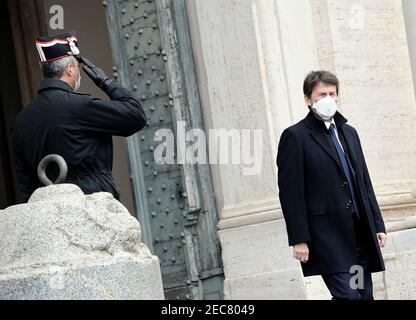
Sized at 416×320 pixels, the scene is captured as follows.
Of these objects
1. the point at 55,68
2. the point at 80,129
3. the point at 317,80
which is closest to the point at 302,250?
the point at 317,80

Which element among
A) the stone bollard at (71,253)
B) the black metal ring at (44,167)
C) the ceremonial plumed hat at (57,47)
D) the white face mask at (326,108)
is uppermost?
the ceremonial plumed hat at (57,47)

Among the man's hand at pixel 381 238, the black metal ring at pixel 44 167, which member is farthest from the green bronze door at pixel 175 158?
the black metal ring at pixel 44 167

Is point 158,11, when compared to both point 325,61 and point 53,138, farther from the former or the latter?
point 53,138

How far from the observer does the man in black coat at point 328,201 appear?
871 cm

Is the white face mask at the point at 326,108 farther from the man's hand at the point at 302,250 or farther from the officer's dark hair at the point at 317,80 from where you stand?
the man's hand at the point at 302,250

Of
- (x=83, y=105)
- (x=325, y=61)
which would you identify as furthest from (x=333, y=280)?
(x=325, y=61)

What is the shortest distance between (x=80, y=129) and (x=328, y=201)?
150cm

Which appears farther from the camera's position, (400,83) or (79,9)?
(79,9)

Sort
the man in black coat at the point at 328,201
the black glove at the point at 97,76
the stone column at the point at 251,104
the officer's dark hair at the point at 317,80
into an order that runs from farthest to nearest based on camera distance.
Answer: the stone column at the point at 251,104
the officer's dark hair at the point at 317,80
the black glove at the point at 97,76
the man in black coat at the point at 328,201

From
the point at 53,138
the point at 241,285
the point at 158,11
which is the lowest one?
the point at 241,285

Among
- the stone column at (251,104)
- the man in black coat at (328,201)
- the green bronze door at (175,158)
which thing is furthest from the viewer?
the green bronze door at (175,158)

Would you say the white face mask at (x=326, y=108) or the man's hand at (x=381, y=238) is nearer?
the white face mask at (x=326, y=108)
